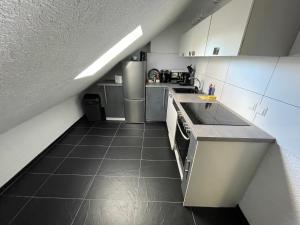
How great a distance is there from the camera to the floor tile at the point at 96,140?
2336 mm

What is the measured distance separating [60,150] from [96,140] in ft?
1.73

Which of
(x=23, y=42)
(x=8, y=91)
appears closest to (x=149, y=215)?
(x=8, y=91)

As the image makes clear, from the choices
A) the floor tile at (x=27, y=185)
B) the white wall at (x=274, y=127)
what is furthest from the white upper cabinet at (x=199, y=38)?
the floor tile at (x=27, y=185)

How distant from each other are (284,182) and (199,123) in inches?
26.6

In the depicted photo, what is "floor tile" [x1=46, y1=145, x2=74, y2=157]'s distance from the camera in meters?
2.06

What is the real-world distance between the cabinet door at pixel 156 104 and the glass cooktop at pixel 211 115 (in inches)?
43.5

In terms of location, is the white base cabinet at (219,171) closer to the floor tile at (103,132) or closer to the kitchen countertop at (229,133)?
the kitchen countertop at (229,133)

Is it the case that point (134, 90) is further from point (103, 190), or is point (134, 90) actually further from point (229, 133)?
point (229, 133)

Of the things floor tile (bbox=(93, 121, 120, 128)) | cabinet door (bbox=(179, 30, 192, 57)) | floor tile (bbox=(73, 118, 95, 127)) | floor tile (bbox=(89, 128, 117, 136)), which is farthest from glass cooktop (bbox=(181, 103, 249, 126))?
floor tile (bbox=(73, 118, 95, 127))

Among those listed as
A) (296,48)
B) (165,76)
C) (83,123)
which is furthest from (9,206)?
(165,76)

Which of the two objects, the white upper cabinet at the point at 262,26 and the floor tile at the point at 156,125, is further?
the floor tile at the point at 156,125

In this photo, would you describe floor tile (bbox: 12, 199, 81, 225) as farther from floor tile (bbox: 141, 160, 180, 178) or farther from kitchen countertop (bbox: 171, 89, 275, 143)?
kitchen countertop (bbox: 171, 89, 275, 143)

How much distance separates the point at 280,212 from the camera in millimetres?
983

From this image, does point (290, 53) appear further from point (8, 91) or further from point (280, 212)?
point (8, 91)
